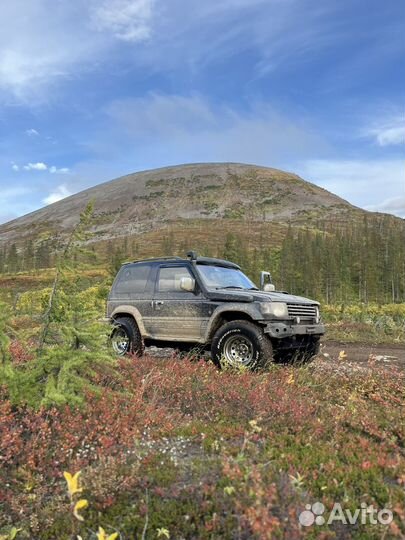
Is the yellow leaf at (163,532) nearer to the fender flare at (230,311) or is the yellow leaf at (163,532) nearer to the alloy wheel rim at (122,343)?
the fender flare at (230,311)

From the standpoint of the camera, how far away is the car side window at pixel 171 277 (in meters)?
8.77

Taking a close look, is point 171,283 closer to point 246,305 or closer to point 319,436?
point 246,305

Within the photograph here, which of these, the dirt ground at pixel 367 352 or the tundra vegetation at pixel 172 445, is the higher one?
the tundra vegetation at pixel 172 445

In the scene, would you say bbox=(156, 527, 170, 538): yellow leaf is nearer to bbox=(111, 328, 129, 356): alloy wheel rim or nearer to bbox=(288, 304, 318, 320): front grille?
bbox=(288, 304, 318, 320): front grille

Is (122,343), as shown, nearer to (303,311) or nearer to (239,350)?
(239,350)

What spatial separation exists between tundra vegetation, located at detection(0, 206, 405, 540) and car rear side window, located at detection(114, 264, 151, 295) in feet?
9.96

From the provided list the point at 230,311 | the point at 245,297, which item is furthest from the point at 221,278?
the point at 245,297

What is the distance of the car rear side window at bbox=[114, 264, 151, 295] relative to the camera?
9.38m

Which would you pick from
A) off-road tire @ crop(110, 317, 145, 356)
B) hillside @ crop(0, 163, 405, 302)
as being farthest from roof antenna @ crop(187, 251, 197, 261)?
hillside @ crop(0, 163, 405, 302)

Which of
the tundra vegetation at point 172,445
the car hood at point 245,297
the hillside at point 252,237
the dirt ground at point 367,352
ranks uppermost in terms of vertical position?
the hillside at point 252,237

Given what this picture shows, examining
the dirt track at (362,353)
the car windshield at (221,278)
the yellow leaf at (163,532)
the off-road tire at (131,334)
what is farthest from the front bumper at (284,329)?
the yellow leaf at (163,532)

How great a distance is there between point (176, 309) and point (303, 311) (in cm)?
239

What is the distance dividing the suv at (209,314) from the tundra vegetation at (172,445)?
0.82 m

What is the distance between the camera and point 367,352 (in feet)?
38.9
